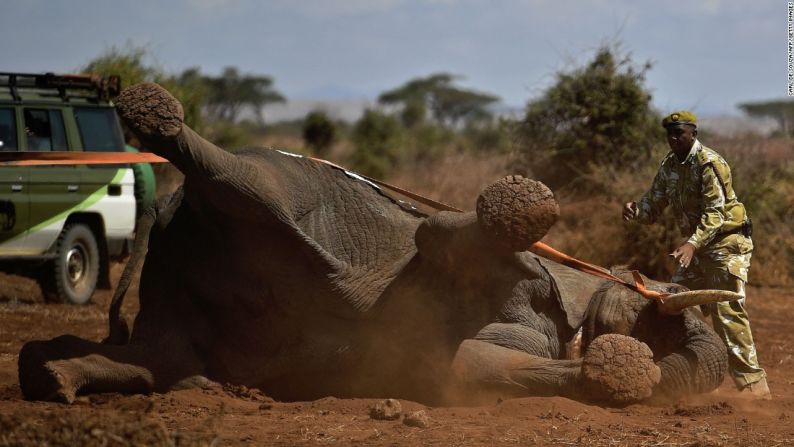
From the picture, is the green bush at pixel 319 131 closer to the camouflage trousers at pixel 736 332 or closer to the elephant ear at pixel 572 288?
the camouflage trousers at pixel 736 332

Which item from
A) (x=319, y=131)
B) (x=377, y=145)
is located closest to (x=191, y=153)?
(x=377, y=145)

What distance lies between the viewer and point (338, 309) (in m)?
6.54

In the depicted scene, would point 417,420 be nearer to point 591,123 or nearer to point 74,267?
point 74,267

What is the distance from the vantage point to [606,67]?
56.6 feet

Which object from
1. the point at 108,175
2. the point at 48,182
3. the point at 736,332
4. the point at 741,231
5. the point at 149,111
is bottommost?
the point at 736,332

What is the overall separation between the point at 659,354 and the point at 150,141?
2.95 metres

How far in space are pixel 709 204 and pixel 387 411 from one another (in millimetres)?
2502

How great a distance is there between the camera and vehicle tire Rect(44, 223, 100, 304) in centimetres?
1249

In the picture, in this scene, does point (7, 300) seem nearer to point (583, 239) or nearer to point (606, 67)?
point (583, 239)

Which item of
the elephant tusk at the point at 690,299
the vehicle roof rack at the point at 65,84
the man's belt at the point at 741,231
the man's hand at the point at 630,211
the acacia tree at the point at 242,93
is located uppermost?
the acacia tree at the point at 242,93

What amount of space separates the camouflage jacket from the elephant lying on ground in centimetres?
51

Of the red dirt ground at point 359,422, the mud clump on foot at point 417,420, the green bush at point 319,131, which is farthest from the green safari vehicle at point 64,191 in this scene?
the green bush at point 319,131

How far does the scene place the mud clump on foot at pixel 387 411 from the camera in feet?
19.5

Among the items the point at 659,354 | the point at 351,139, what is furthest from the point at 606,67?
the point at 351,139
